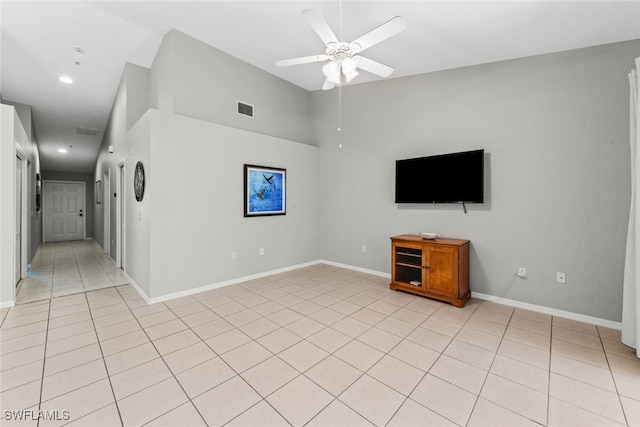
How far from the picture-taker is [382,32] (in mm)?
2215

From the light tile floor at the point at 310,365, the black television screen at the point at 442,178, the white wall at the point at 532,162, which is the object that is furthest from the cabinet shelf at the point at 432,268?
the black television screen at the point at 442,178

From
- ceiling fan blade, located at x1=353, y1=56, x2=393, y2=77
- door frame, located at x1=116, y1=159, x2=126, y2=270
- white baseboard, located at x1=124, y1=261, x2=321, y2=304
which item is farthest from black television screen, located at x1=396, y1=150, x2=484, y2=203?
door frame, located at x1=116, y1=159, x2=126, y2=270

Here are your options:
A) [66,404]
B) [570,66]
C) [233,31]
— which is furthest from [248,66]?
[66,404]

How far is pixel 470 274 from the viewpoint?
3773mm

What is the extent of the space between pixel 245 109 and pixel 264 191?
4.67 ft

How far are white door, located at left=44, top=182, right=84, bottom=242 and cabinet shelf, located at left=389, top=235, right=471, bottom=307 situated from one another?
11.5 meters

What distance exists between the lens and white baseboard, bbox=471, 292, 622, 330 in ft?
9.48

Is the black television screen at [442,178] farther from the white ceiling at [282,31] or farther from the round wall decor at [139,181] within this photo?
the round wall decor at [139,181]

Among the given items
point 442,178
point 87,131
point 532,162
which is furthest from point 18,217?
point 532,162

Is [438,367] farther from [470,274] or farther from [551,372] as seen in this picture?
[470,274]

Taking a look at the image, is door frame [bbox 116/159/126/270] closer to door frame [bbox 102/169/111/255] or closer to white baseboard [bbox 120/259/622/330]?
white baseboard [bbox 120/259/622/330]

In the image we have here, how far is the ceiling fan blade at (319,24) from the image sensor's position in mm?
2107

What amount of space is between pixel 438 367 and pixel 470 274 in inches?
78.6

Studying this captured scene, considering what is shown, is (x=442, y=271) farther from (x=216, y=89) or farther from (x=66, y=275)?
(x=66, y=275)
